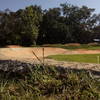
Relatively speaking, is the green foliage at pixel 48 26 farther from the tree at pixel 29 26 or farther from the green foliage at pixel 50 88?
the green foliage at pixel 50 88

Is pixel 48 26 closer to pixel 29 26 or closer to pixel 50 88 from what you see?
pixel 29 26

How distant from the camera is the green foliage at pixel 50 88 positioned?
395 centimetres

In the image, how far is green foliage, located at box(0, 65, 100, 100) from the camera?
3.95m

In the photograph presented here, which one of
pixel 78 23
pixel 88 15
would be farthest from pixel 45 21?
pixel 88 15

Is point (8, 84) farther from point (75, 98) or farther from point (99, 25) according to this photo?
point (99, 25)

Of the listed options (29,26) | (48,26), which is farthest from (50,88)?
(48,26)

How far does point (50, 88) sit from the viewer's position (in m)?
4.34

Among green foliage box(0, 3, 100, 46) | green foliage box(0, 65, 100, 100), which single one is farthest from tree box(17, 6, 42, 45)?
green foliage box(0, 65, 100, 100)

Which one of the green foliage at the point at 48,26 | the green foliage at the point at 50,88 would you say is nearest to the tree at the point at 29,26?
the green foliage at the point at 48,26

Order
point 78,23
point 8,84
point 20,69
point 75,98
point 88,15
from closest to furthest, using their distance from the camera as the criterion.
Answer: point 75,98 → point 8,84 → point 20,69 → point 78,23 → point 88,15

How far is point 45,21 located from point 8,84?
1443 inches

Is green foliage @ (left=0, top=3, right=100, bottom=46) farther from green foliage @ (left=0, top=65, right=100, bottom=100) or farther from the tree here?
green foliage @ (left=0, top=65, right=100, bottom=100)

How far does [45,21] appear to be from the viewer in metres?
40.7

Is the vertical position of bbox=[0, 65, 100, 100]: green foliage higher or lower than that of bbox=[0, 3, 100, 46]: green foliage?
lower
